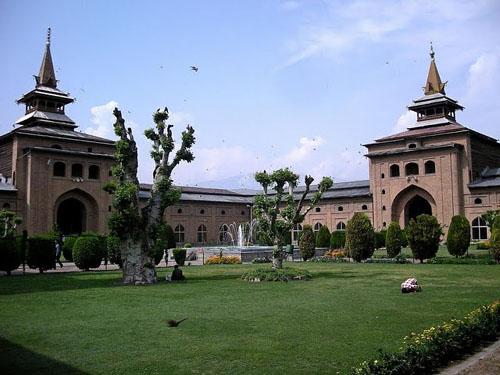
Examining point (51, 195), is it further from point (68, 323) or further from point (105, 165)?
point (68, 323)

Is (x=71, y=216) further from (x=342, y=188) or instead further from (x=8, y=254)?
(x=342, y=188)

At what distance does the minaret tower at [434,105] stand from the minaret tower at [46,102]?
117ft

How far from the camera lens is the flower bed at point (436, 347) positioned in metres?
6.01

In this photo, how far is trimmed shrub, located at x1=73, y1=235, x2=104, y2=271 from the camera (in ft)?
77.3

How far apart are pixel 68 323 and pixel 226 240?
50336 mm

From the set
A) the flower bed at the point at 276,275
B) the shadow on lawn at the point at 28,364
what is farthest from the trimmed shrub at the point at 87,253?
the shadow on lawn at the point at 28,364

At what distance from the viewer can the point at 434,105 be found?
167 feet

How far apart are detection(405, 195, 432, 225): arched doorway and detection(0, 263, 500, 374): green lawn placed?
34325mm

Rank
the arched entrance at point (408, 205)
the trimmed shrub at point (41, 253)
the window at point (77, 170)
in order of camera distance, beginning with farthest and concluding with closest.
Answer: the arched entrance at point (408, 205) → the window at point (77, 170) → the trimmed shrub at point (41, 253)

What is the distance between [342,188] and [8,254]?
40296 millimetres

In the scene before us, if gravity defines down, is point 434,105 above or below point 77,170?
above

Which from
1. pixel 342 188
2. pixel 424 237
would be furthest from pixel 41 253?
pixel 342 188

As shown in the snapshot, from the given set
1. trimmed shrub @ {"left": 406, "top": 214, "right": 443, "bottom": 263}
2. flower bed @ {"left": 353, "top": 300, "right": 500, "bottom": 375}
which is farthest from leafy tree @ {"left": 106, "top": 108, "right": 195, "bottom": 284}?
trimmed shrub @ {"left": 406, "top": 214, "right": 443, "bottom": 263}

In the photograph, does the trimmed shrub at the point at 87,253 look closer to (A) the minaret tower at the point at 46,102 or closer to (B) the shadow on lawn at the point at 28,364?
(B) the shadow on lawn at the point at 28,364
